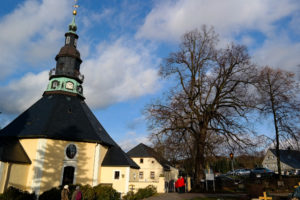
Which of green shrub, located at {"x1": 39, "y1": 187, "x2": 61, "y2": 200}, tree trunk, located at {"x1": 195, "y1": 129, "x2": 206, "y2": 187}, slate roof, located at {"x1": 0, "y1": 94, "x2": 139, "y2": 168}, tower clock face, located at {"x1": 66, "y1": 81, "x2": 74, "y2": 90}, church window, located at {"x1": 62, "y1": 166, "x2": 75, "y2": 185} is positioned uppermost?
tower clock face, located at {"x1": 66, "y1": 81, "x2": 74, "y2": 90}

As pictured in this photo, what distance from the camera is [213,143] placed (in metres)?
21.5

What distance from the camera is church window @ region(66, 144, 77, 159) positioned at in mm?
22300

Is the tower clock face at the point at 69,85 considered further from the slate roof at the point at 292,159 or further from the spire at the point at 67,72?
the slate roof at the point at 292,159

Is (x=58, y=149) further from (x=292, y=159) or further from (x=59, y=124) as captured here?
(x=292, y=159)

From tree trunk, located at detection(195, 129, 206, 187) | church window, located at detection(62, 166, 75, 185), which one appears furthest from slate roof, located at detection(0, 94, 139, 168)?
tree trunk, located at detection(195, 129, 206, 187)

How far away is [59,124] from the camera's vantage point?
914 inches

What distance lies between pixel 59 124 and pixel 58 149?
2.64 m

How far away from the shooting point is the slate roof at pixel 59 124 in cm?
2219

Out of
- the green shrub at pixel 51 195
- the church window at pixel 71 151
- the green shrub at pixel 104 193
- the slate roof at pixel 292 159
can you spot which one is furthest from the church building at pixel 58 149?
the slate roof at pixel 292 159

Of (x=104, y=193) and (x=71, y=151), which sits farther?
(x=71, y=151)

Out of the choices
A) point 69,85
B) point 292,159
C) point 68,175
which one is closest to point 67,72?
point 69,85

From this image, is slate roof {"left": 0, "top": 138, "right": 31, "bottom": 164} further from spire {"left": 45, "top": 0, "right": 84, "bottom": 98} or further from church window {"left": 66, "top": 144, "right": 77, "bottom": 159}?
spire {"left": 45, "top": 0, "right": 84, "bottom": 98}

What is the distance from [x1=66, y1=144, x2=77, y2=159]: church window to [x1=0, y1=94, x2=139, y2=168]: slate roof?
74 cm

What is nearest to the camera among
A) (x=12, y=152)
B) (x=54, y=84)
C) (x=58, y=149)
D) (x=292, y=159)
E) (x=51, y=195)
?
(x=51, y=195)
